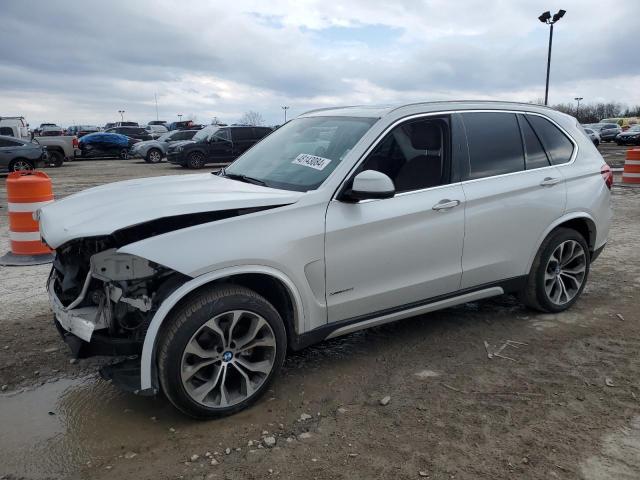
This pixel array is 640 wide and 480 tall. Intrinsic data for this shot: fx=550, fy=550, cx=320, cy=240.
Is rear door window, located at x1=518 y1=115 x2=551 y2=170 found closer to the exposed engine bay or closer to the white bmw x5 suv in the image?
the white bmw x5 suv

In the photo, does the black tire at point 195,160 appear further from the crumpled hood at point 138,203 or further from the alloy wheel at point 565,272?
the alloy wheel at point 565,272

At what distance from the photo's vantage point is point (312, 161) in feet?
12.5

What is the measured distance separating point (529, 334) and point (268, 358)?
232 cm

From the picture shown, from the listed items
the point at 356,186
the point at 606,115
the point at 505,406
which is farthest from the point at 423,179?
the point at 606,115

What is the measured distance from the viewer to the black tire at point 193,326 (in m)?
2.99

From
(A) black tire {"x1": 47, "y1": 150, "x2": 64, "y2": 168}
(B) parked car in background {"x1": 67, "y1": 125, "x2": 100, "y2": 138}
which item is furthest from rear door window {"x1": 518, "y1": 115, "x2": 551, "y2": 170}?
(B) parked car in background {"x1": 67, "y1": 125, "x2": 100, "y2": 138}

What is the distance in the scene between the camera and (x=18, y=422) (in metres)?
3.25

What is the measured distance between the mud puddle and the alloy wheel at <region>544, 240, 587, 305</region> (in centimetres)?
328

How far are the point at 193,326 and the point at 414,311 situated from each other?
165 cm

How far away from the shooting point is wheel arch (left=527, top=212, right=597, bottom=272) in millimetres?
4562

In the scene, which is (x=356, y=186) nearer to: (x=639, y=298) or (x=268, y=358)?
(x=268, y=358)

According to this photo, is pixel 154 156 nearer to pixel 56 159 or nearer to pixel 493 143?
pixel 56 159

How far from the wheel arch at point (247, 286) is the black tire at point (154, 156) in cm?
2449

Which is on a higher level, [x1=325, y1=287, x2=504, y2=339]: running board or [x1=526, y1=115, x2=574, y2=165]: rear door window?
[x1=526, y1=115, x2=574, y2=165]: rear door window
